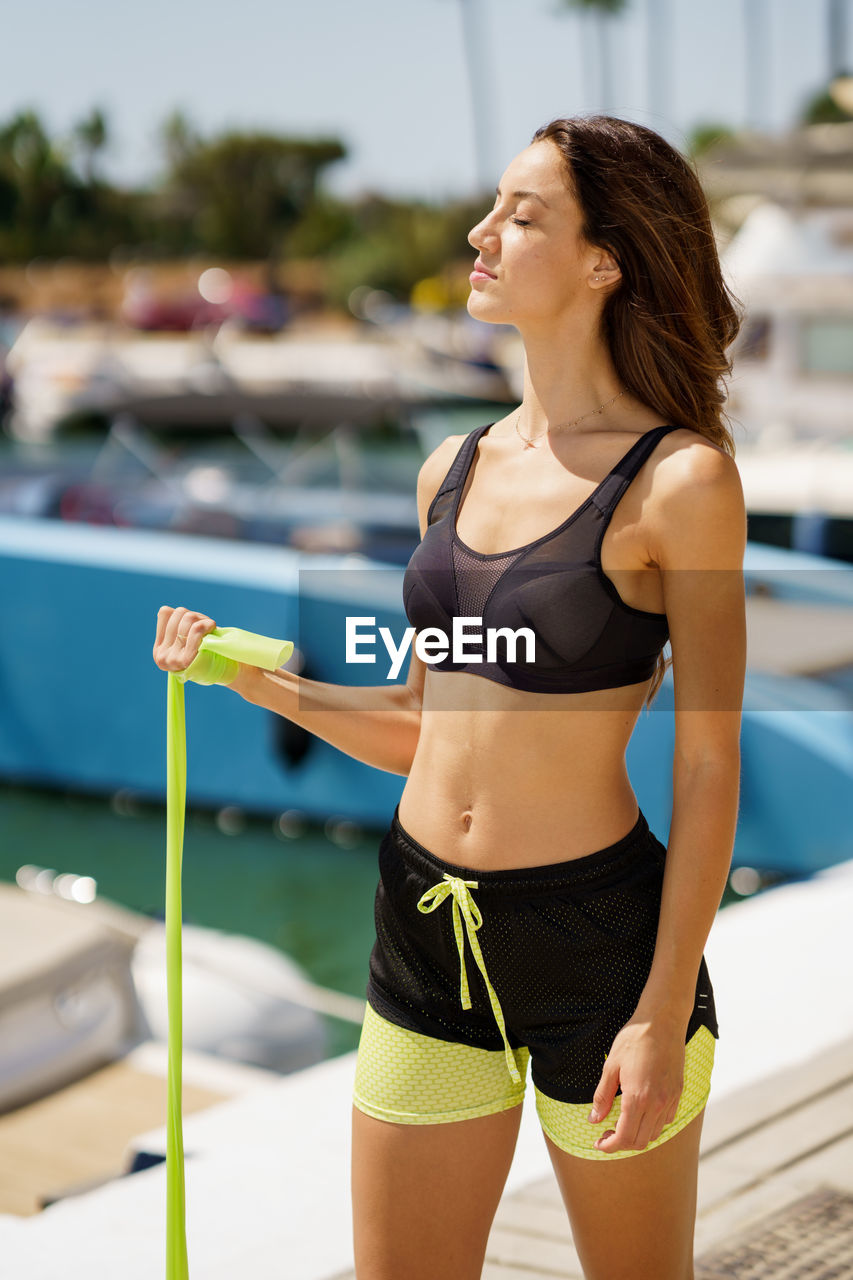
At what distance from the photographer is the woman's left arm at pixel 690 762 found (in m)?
1.44

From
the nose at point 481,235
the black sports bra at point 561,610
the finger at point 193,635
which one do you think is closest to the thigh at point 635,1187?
→ the black sports bra at point 561,610

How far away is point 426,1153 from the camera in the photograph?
158 cm

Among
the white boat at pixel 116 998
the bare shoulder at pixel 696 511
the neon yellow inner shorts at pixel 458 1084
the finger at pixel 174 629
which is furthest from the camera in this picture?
the white boat at pixel 116 998

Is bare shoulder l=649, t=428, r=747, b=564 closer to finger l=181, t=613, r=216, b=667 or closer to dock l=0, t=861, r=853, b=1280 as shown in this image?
finger l=181, t=613, r=216, b=667

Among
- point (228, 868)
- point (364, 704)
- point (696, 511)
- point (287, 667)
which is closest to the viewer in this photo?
point (696, 511)

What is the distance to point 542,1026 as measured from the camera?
156 centimetres

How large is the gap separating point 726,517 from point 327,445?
7502mm

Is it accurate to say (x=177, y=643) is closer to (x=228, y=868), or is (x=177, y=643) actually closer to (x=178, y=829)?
(x=178, y=829)

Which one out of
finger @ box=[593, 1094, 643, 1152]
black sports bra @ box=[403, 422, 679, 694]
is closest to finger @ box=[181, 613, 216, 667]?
black sports bra @ box=[403, 422, 679, 694]

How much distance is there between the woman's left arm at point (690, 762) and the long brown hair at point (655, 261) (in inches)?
5.0

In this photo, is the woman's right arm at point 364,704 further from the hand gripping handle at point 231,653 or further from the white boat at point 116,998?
the white boat at point 116,998

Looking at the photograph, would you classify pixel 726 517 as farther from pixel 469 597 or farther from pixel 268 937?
pixel 268 937

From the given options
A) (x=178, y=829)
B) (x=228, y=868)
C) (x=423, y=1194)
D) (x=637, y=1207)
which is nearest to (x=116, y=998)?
(x=178, y=829)

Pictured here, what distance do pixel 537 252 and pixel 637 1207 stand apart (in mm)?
1027
